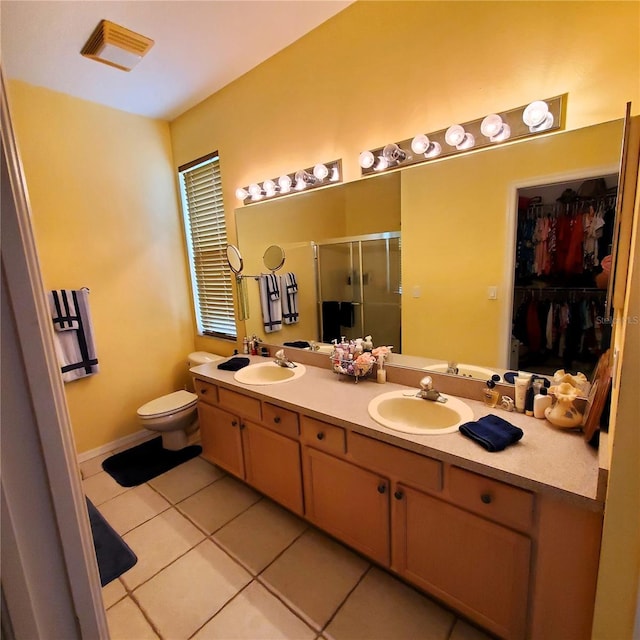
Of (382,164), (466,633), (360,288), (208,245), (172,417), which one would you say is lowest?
(466,633)

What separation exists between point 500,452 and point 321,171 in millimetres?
1771

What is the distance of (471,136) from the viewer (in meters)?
1.54

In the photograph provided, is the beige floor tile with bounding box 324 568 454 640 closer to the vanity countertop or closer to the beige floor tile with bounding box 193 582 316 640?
the beige floor tile with bounding box 193 582 316 640

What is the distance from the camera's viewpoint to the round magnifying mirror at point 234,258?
8.86 feet

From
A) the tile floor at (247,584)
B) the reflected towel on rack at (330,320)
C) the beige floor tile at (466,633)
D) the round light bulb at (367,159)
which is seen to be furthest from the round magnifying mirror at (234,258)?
the beige floor tile at (466,633)

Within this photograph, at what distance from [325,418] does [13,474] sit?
126 cm

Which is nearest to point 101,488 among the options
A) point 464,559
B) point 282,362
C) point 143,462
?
point 143,462

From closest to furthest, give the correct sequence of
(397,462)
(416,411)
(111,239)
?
(397,462)
(416,411)
(111,239)

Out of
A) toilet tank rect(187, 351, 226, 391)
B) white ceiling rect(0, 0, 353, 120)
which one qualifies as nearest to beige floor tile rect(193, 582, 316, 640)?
toilet tank rect(187, 351, 226, 391)

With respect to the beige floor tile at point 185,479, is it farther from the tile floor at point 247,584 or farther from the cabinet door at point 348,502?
the cabinet door at point 348,502

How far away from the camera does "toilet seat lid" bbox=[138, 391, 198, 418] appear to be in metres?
2.60

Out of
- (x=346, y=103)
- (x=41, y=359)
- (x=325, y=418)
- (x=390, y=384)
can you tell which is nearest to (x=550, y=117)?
(x=346, y=103)

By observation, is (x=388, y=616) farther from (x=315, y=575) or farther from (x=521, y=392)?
(x=521, y=392)

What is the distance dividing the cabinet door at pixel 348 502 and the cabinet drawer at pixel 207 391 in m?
0.82
